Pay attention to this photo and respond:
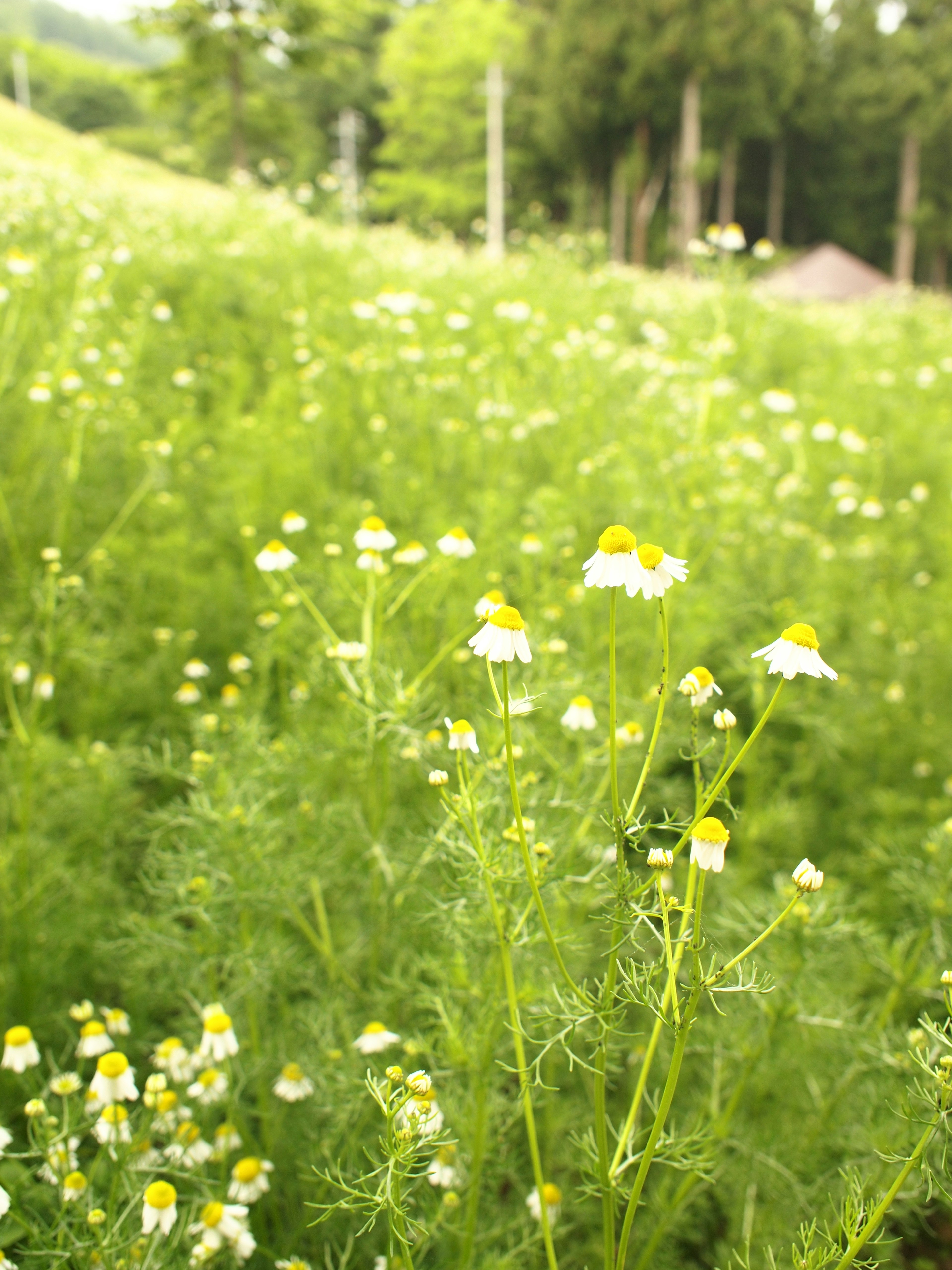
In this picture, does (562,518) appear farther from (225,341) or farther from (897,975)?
Result: (225,341)

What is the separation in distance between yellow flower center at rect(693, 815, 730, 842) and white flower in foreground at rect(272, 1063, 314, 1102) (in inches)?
41.5

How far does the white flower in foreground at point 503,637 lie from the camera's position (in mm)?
951

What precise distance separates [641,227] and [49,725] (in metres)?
26.2

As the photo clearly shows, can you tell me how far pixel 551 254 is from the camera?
7977 mm

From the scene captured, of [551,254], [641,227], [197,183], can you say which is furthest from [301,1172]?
[641,227]

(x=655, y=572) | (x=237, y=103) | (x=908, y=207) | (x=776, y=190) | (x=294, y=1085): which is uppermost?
(x=237, y=103)

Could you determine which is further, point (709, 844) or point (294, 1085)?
point (294, 1085)

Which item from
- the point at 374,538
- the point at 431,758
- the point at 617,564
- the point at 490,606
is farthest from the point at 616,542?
the point at 431,758

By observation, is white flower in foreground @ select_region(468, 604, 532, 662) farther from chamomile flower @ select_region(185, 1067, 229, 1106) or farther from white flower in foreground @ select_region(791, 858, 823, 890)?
chamomile flower @ select_region(185, 1067, 229, 1106)

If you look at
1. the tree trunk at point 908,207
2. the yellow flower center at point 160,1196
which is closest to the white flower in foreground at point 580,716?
the yellow flower center at point 160,1196

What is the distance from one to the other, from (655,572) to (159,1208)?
1072mm

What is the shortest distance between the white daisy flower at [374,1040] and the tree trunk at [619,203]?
28707mm

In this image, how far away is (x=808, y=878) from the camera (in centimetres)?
90

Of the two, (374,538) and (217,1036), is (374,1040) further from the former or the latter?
(374,538)
